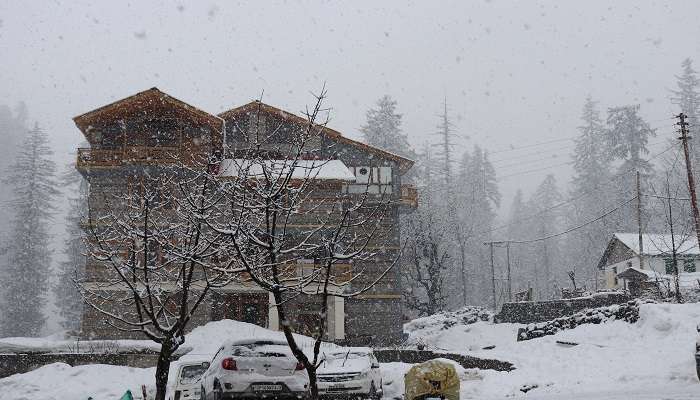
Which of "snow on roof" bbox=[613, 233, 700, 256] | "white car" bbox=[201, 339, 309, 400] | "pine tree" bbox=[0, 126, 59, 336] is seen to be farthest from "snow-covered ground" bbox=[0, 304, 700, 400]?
"pine tree" bbox=[0, 126, 59, 336]

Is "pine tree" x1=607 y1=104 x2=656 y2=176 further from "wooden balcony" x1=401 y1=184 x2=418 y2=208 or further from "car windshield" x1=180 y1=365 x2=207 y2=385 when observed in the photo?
"car windshield" x1=180 y1=365 x2=207 y2=385

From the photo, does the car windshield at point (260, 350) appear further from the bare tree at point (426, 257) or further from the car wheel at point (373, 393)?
the bare tree at point (426, 257)

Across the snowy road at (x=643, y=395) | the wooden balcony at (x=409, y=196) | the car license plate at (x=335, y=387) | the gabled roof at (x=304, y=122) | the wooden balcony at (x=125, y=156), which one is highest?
the gabled roof at (x=304, y=122)

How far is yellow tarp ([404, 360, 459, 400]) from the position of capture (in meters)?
11.5

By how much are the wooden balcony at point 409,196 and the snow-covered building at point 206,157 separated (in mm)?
824

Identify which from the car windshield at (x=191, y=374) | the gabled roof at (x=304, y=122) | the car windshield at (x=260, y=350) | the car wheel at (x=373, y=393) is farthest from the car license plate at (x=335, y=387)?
the gabled roof at (x=304, y=122)

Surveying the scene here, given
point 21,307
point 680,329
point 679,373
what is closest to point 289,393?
point 679,373

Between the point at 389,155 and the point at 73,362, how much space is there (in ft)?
66.7

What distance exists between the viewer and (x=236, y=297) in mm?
32375

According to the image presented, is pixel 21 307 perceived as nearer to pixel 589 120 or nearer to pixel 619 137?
pixel 619 137

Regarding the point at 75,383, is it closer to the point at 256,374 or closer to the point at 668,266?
the point at 256,374

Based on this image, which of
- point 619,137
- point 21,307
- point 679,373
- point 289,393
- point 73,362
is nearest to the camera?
point 289,393

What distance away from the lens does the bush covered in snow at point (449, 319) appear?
40.2m

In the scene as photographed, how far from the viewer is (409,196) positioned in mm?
37250
